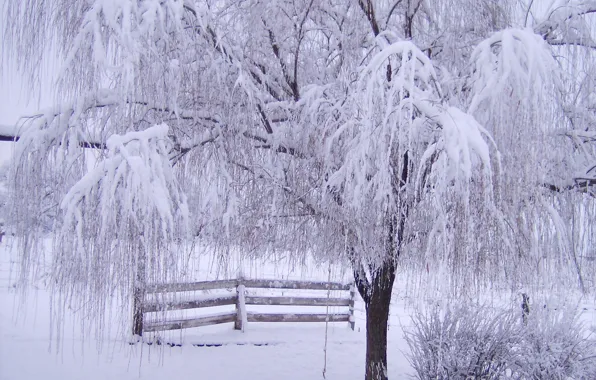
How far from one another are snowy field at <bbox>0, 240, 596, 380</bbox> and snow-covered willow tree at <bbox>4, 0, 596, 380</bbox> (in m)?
0.94

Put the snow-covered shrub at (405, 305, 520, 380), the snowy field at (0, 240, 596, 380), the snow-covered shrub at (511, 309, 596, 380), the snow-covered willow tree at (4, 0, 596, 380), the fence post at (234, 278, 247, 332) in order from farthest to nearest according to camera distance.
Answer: the fence post at (234, 278, 247, 332)
the snowy field at (0, 240, 596, 380)
the snow-covered shrub at (511, 309, 596, 380)
the snow-covered shrub at (405, 305, 520, 380)
the snow-covered willow tree at (4, 0, 596, 380)

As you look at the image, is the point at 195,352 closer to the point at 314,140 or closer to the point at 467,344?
the point at 467,344

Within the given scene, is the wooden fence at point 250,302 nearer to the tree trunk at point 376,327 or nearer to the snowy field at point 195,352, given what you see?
the snowy field at point 195,352

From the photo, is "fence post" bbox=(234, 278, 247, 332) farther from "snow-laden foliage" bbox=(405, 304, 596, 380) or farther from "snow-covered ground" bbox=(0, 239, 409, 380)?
"snow-laden foliage" bbox=(405, 304, 596, 380)

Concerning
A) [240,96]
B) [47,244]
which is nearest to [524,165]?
[240,96]

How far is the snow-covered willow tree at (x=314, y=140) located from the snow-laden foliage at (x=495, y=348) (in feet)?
2.13

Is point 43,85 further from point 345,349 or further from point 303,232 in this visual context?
point 345,349

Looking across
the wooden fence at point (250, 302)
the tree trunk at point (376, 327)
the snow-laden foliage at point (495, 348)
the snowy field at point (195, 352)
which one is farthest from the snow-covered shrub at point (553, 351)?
the wooden fence at point (250, 302)

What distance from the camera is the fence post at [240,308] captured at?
824 centimetres

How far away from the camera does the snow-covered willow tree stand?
8.95 ft

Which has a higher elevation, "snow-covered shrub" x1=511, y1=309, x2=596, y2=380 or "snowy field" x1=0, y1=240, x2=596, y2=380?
"snow-covered shrub" x1=511, y1=309, x2=596, y2=380

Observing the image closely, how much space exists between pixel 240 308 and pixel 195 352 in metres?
1.47

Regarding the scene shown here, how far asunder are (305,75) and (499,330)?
3.36m

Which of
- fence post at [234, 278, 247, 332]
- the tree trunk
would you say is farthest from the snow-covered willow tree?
fence post at [234, 278, 247, 332]
